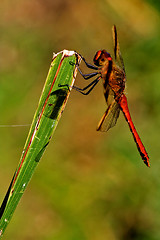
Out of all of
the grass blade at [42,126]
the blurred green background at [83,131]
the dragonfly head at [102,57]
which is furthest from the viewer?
the blurred green background at [83,131]

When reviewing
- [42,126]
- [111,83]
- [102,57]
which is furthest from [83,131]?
[42,126]

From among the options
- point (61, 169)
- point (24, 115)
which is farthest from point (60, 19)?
point (61, 169)

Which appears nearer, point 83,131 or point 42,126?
point 42,126

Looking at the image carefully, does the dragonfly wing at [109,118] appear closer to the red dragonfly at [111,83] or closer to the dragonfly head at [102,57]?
the red dragonfly at [111,83]

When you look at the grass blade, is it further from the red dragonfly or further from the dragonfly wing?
the dragonfly wing

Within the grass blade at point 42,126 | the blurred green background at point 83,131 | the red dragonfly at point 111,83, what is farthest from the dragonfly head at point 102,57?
the blurred green background at point 83,131

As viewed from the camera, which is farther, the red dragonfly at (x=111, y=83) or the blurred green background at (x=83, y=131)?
the blurred green background at (x=83, y=131)

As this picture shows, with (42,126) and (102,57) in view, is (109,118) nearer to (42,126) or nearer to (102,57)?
(102,57)
